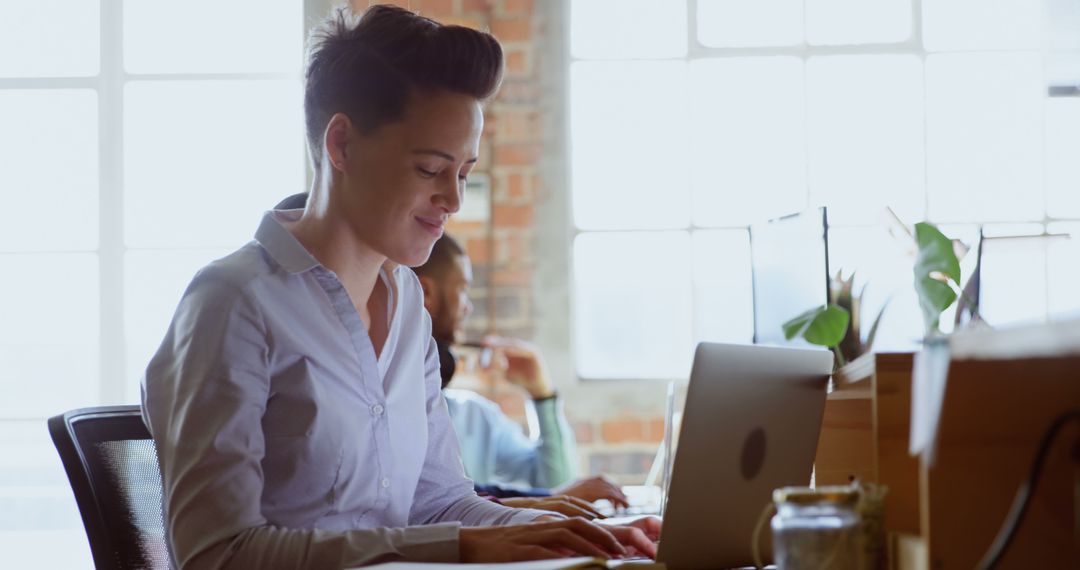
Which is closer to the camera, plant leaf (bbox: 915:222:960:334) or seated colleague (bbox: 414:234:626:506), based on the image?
plant leaf (bbox: 915:222:960:334)

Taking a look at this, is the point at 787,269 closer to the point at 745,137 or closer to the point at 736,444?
the point at 736,444

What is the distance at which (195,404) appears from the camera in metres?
1.32

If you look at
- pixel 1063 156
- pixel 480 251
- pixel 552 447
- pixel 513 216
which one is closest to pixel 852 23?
pixel 1063 156

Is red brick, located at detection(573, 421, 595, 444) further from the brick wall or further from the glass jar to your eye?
the glass jar

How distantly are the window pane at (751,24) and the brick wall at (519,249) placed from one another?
529 millimetres

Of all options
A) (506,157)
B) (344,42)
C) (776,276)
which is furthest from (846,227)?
(344,42)

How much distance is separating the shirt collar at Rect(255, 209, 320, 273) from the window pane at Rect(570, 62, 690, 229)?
2.43 metres

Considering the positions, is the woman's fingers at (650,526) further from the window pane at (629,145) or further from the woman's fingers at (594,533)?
the window pane at (629,145)

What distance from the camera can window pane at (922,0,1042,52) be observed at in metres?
3.93

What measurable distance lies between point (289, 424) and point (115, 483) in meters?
0.33

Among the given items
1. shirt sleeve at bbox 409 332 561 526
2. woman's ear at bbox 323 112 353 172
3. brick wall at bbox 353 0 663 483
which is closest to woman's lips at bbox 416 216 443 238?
woman's ear at bbox 323 112 353 172

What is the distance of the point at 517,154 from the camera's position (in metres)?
3.89

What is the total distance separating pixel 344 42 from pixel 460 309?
6.14 feet

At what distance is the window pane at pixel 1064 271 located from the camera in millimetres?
3186
